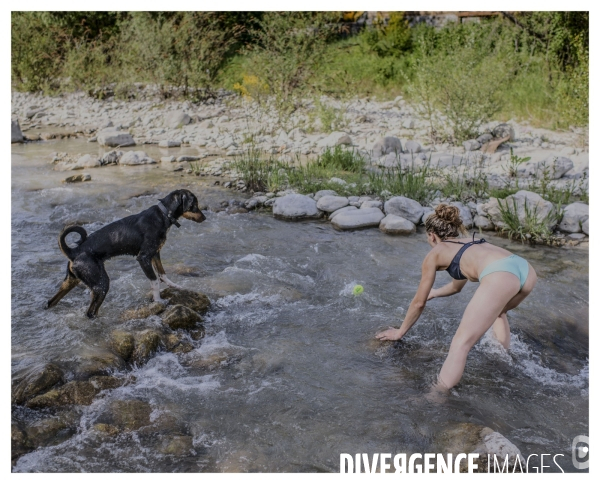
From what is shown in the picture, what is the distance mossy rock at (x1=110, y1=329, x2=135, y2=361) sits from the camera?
15.0 ft

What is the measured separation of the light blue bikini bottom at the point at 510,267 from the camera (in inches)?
161

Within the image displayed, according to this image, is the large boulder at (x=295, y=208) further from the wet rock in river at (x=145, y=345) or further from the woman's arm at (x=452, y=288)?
the wet rock in river at (x=145, y=345)

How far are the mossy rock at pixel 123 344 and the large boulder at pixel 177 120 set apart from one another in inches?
410

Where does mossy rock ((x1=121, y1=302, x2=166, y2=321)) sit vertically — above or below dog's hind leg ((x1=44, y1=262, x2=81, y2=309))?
below

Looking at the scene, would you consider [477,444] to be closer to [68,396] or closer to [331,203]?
[68,396]

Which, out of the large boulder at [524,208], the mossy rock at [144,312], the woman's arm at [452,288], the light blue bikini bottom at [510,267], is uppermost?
the light blue bikini bottom at [510,267]

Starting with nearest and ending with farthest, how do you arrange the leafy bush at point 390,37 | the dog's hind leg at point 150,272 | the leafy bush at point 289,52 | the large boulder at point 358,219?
the dog's hind leg at point 150,272 < the large boulder at point 358,219 < the leafy bush at point 289,52 < the leafy bush at point 390,37

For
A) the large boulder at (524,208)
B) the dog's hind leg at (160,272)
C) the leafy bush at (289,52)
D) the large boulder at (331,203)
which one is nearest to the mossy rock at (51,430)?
the dog's hind leg at (160,272)

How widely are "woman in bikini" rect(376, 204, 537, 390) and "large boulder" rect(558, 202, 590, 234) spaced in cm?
357

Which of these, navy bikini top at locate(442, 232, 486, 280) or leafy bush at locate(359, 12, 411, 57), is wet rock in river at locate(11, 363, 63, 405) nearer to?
navy bikini top at locate(442, 232, 486, 280)

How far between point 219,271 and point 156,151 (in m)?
6.81

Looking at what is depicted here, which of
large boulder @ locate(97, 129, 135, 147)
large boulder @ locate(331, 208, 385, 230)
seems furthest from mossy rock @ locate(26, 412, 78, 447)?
large boulder @ locate(97, 129, 135, 147)

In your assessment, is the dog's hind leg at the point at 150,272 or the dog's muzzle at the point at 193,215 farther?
the dog's muzzle at the point at 193,215
